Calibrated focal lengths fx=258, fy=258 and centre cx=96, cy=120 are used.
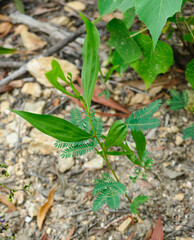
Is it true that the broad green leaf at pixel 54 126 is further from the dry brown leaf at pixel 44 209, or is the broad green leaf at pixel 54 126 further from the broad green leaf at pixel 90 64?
the dry brown leaf at pixel 44 209

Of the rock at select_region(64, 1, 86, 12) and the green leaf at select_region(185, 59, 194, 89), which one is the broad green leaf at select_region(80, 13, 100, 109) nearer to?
the green leaf at select_region(185, 59, 194, 89)

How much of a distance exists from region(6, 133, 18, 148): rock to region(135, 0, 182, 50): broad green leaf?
1098 millimetres

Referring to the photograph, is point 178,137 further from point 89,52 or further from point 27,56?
point 27,56

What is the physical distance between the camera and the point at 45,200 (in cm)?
138

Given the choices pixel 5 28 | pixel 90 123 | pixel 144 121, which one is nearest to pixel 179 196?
pixel 144 121

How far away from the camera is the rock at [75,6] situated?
232cm

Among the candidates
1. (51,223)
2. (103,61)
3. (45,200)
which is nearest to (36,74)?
(103,61)

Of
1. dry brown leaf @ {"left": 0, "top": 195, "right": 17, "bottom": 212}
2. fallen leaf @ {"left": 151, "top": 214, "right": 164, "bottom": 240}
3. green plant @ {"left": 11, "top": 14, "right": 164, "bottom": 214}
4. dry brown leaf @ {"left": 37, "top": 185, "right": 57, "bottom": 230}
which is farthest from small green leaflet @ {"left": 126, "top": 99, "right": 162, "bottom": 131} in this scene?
dry brown leaf @ {"left": 0, "top": 195, "right": 17, "bottom": 212}

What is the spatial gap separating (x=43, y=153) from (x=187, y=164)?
33.1 inches

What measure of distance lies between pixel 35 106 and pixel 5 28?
3.23ft

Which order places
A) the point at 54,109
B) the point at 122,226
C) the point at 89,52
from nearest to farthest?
the point at 89,52 < the point at 122,226 < the point at 54,109

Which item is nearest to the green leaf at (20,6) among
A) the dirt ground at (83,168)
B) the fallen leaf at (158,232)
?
the dirt ground at (83,168)

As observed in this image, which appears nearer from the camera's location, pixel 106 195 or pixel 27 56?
pixel 106 195

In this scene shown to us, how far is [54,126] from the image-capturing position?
866 mm
